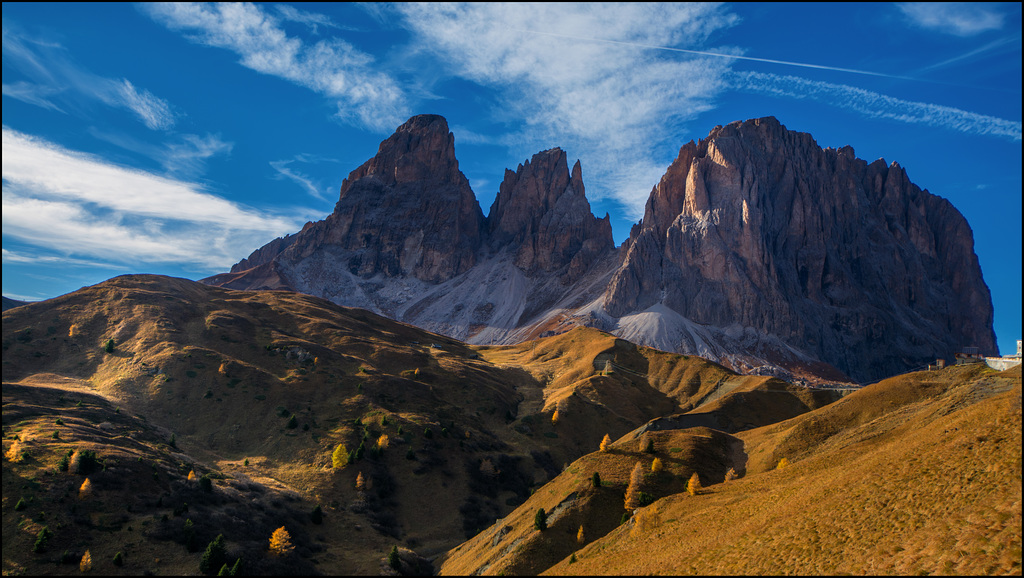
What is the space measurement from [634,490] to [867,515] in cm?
1879

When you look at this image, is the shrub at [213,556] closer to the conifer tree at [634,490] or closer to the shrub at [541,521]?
the shrub at [541,521]

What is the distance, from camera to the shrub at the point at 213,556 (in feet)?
125

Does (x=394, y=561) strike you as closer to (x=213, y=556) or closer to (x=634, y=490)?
(x=213, y=556)

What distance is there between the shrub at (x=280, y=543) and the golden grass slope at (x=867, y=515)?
23341 millimetres

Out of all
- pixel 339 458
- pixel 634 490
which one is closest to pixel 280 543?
pixel 339 458

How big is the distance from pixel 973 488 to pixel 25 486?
202 feet

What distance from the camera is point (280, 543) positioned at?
43.2 m

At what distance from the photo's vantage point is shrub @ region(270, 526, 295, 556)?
42812 millimetres

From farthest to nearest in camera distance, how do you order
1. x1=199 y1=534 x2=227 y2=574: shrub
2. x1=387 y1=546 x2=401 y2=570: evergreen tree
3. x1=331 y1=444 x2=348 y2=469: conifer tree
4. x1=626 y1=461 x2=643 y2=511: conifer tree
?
x1=331 y1=444 x2=348 y2=469: conifer tree, x1=387 y1=546 x2=401 y2=570: evergreen tree, x1=626 y1=461 x2=643 y2=511: conifer tree, x1=199 y1=534 x2=227 y2=574: shrub

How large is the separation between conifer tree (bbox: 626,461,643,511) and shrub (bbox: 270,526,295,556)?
2824 cm

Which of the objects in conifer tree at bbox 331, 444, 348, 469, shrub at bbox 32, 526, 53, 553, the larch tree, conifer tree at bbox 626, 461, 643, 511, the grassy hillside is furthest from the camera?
conifer tree at bbox 331, 444, 348, 469

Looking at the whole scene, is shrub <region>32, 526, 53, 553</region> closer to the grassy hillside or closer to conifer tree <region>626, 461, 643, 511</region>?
the grassy hillside

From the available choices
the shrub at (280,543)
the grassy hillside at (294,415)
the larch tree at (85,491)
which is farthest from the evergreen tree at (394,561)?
the larch tree at (85,491)

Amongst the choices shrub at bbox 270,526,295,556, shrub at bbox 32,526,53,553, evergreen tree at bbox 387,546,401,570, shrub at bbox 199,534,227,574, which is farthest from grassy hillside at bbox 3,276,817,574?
evergreen tree at bbox 387,546,401,570
